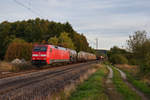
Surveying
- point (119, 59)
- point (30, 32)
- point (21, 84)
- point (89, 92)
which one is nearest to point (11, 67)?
point (21, 84)

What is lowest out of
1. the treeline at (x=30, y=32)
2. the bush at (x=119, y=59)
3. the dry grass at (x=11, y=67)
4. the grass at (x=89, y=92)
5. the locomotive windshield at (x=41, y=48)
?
the grass at (x=89, y=92)

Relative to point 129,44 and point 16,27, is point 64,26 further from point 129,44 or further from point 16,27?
point 129,44

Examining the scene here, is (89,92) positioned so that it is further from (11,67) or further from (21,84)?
(11,67)

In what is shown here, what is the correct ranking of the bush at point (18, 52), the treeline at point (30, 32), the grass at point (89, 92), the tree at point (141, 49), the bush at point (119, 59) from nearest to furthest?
the grass at point (89, 92) < the tree at point (141, 49) < the bush at point (18, 52) < the bush at point (119, 59) < the treeline at point (30, 32)

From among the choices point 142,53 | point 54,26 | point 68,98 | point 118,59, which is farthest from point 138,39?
point 54,26

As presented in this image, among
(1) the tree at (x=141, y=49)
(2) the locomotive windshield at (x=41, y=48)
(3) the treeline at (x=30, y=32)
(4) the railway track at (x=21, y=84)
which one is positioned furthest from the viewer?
(3) the treeline at (x=30, y=32)

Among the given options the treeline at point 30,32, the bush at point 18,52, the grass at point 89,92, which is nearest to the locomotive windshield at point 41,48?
the bush at point 18,52

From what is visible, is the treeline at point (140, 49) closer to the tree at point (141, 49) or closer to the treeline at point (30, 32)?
the tree at point (141, 49)

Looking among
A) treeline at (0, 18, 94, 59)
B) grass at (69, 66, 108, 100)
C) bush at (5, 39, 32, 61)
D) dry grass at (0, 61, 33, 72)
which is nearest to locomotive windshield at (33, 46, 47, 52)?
dry grass at (0, 61, 33, 72)

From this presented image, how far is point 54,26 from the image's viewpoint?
85.1m

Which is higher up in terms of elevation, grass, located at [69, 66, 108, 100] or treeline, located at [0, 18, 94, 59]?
treeline, located at [0, 18, 94, 59]

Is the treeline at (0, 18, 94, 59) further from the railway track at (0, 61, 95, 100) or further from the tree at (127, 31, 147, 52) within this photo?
the railway track at (0, 61, 95, 100)

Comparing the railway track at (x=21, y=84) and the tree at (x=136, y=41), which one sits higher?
the tree at (x=136, y=41)

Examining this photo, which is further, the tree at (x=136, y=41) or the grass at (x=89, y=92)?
the tree at (x=136, y=41)
